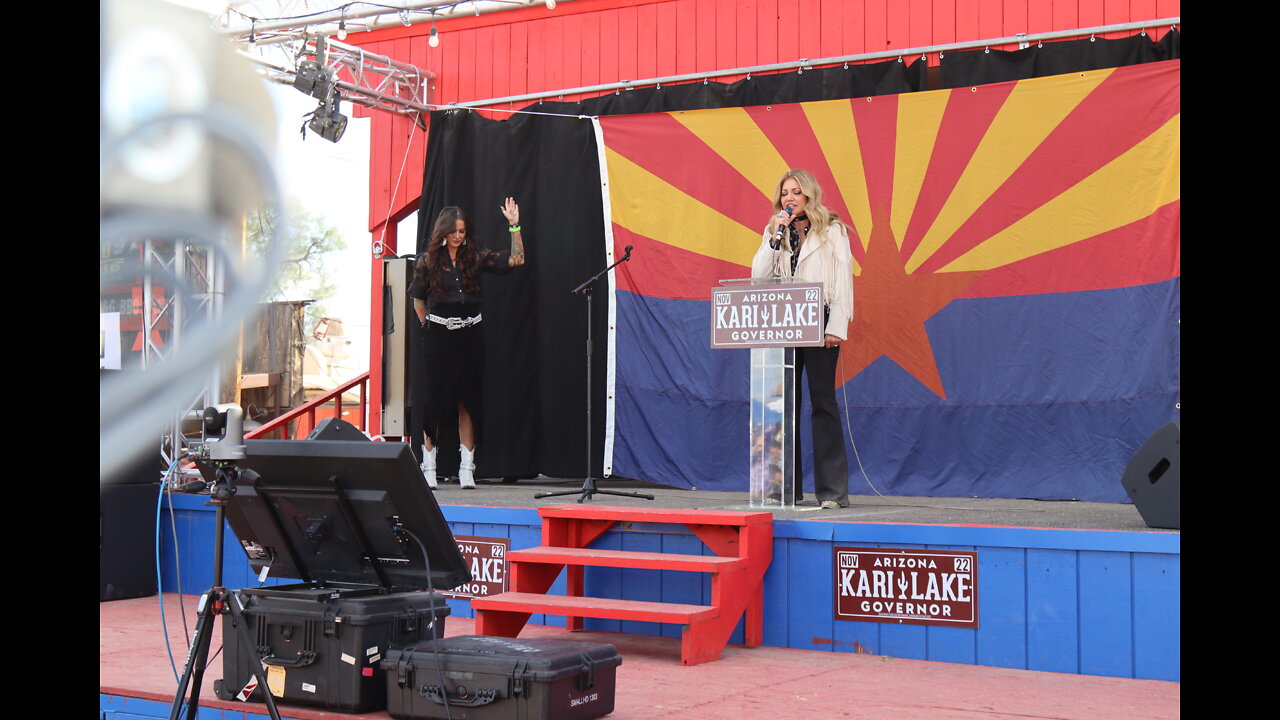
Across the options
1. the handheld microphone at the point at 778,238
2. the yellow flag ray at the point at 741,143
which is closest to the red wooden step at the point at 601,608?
the handheld microphone at the point at 778,238

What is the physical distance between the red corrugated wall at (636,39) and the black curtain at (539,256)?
1.39 feet

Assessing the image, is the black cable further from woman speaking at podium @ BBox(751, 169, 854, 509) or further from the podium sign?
woman speaking at podium @ BBox(751, 169, 854, 509)

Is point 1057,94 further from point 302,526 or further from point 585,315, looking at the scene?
point 302,526

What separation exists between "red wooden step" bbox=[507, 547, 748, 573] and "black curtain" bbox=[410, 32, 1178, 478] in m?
2.55

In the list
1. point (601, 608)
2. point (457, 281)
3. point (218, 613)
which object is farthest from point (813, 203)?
point (218, 613)

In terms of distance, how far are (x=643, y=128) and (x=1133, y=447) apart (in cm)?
335

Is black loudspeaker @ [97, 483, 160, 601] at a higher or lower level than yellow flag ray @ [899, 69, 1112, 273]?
lower

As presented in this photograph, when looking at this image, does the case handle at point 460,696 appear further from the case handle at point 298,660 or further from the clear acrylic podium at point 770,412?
the clear acrylic podium at point 770,412

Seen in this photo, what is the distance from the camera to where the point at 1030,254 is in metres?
6.11

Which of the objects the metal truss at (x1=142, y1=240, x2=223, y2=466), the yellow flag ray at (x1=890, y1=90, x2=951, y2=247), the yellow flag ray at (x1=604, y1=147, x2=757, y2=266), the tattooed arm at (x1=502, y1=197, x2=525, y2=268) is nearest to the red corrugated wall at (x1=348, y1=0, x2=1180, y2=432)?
the yellow flag ray at (x1=890, y1=90, x2=951, y2=247)

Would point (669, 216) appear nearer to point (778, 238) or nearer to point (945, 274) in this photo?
point (945, 274)

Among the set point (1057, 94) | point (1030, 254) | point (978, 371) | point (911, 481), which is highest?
point (1057, 94)

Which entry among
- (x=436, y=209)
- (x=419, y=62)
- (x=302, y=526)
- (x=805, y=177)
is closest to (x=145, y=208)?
(x=302, y=526)

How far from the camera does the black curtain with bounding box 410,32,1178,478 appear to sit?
7254 mm
